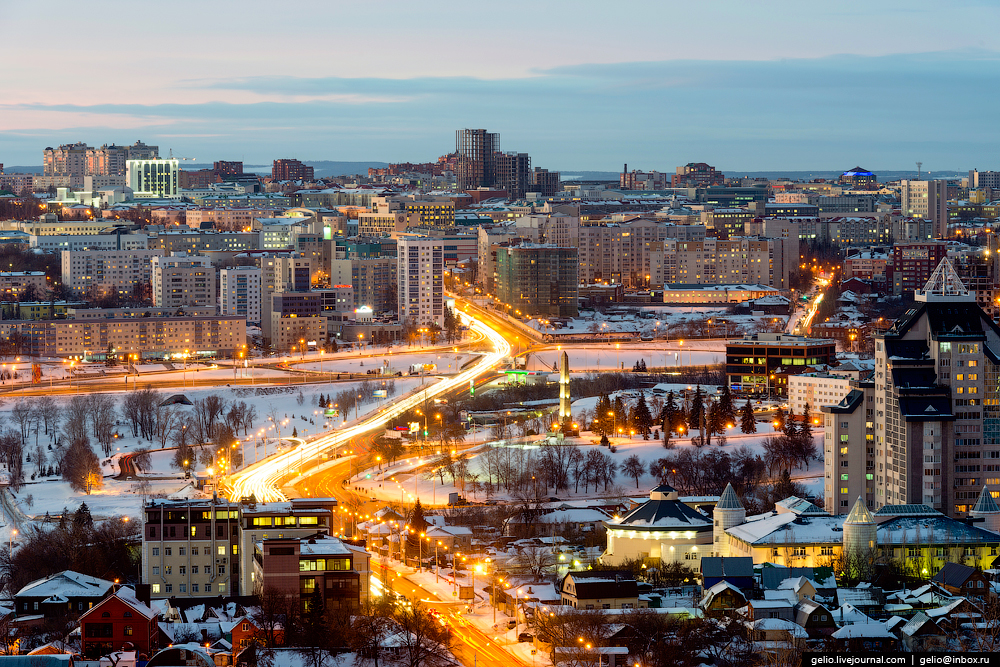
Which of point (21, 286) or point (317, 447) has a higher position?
point (21, 286)

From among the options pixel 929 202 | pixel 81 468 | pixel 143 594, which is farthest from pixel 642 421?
pixel 929 202

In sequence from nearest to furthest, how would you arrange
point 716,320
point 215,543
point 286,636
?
point 286,636
point 215,543
point 716,320

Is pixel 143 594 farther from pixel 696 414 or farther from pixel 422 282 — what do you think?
pixel 422 282

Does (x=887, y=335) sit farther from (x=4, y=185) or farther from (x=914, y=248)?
(x=4, y=185)

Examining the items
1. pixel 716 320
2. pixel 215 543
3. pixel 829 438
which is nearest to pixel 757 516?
pixel 829 438

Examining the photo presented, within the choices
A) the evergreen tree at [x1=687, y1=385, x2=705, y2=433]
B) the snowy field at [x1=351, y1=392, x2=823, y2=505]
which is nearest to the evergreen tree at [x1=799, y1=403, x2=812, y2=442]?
the snowy field at [x1=351, y1=392, x2=823, y2=505]

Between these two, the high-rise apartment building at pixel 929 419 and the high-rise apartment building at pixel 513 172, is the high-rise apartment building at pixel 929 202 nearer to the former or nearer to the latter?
the high-rise apartment building at pixel 513 172

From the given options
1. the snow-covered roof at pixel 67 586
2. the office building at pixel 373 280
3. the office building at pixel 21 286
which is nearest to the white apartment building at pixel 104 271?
A: the office building at pixel 21 286
